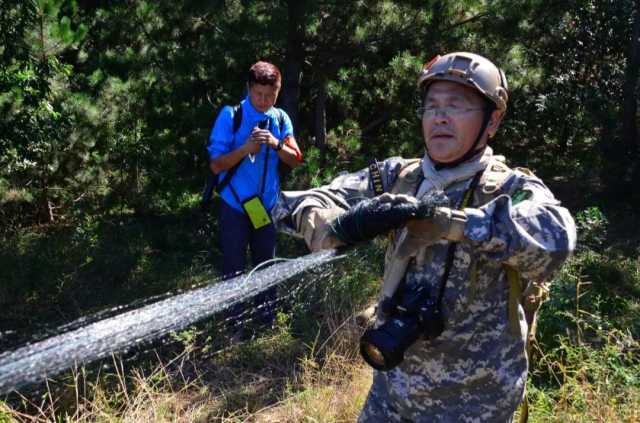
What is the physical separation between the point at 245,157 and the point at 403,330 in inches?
93.5

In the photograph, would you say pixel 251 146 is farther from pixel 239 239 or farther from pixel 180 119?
pixel 180 119

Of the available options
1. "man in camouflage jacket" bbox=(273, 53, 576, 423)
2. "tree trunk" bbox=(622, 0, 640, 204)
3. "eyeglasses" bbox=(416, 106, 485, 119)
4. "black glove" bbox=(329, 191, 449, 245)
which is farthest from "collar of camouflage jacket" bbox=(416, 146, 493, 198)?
"tree trunk" bbox=(622, 0, 640, 204)

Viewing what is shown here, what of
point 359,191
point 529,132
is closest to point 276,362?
point 359,191

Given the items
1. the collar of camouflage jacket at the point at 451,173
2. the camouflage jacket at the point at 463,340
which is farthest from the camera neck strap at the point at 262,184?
the collar of camouflage jacket at the point at 451,173

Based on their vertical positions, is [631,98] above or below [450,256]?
above

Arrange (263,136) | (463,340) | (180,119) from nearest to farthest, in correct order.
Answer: (463,340)
(263,136)
(180,119)

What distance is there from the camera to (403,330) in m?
1.93

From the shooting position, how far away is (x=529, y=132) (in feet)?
28.8

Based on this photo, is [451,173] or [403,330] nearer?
[403,330]

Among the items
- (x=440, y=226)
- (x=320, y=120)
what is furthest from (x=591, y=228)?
(x=440, y=226)

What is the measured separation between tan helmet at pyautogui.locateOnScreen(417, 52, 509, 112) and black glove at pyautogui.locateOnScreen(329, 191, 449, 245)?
40 centimetres

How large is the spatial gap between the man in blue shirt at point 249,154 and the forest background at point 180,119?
138 cm

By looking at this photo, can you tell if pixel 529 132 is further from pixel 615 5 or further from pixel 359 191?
pixel 359 191

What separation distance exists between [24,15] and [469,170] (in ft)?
11.5
